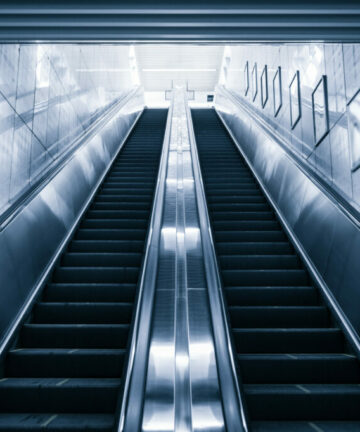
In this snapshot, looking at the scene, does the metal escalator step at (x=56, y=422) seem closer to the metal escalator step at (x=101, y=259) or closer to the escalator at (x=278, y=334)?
the escalator at (x=278, y=334)

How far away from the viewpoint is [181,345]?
8.92ft

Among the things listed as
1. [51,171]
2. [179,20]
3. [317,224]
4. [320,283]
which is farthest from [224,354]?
[51,171]

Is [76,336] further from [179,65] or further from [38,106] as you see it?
[179,65]

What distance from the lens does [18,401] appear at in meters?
2.74

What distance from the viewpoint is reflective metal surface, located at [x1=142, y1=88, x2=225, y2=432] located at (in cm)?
219

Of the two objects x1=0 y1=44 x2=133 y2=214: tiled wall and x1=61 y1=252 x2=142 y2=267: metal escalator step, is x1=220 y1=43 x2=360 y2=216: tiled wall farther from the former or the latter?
x1=0 y1=44 x2=133 y2=214: tiled wall

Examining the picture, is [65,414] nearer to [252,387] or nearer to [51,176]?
[252,387]

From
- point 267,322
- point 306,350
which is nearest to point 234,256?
point 267,322

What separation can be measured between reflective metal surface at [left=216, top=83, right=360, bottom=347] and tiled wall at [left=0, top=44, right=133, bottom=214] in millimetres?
3232

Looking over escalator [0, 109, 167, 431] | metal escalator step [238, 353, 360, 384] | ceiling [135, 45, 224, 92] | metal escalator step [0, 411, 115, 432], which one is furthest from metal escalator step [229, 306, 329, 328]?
ceiling [135, 45, 224, 92]

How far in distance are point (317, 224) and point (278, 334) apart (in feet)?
5.08

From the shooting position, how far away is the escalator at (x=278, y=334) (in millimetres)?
2666

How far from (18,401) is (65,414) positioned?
1.12 ft

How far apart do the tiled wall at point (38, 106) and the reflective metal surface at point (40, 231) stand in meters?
0.30
